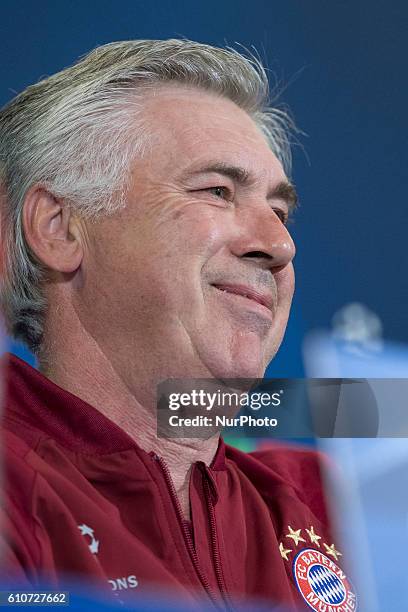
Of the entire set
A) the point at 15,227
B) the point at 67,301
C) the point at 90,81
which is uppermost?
the point at 90,81

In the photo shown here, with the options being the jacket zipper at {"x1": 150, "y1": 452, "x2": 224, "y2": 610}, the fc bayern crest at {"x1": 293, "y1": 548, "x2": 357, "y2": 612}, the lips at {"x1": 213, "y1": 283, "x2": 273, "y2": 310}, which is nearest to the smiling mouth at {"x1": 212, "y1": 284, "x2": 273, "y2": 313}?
the lips at {"x1": 213, "y1": 283, "x2": 273, "y2": 310}

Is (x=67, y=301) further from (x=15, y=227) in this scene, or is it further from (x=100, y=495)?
(x=100, y=495)

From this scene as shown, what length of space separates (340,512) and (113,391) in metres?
0.37

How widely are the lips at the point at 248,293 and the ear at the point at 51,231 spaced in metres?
0.20

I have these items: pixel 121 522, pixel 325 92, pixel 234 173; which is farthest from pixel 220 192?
pixel 121 522

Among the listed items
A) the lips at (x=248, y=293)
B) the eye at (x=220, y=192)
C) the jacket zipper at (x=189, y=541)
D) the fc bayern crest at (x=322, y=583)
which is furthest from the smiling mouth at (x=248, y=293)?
the fc bayern crest at (x=322, y=583)

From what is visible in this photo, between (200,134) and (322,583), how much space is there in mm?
637

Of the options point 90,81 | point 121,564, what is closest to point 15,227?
point 90,81

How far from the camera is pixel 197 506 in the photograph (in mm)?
1108

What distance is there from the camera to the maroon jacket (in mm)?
988

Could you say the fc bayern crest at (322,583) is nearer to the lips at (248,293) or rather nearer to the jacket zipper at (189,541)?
the jacket zipper at (189,541)

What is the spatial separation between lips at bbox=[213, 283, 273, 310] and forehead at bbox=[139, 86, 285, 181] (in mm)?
175

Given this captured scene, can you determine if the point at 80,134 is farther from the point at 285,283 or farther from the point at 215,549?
the point at 215,549

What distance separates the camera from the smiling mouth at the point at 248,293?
113 cm
